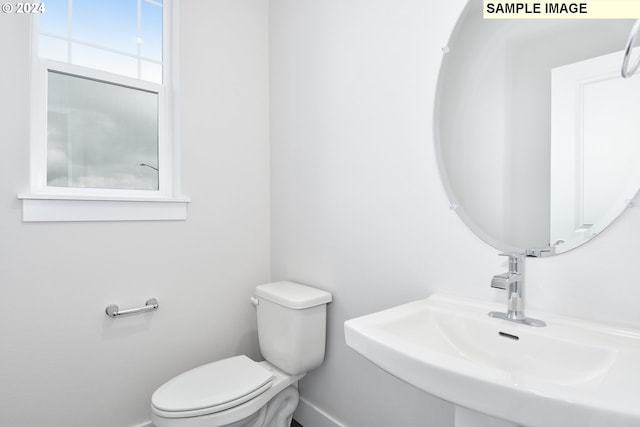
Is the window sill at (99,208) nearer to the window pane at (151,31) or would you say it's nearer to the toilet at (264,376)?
the toilet at (264,376)

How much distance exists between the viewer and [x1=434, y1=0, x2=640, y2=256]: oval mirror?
0.88 metres

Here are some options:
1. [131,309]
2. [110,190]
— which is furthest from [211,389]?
[110,190]

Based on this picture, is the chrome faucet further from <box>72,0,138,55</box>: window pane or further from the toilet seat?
<box>72,0,138,55</box>: window pane

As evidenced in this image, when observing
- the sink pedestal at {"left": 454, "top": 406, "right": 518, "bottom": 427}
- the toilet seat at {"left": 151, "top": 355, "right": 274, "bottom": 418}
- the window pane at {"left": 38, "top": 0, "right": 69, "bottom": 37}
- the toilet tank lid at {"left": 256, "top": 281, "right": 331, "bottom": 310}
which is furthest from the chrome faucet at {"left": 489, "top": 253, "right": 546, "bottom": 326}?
the window pane at {"left": 38, "top": 0, "right": 69, "bottom": 37}

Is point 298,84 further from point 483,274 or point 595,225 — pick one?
point 595,225

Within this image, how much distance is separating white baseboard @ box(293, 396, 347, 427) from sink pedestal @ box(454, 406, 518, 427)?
0.85m

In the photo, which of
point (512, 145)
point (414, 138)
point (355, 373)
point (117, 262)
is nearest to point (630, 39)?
point (512, 145)

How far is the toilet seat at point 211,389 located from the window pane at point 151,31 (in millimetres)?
1518

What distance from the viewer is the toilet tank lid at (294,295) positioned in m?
1.52

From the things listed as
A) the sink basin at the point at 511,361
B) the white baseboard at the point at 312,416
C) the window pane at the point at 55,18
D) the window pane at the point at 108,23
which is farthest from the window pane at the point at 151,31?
the white baseboard at the point at 312,416

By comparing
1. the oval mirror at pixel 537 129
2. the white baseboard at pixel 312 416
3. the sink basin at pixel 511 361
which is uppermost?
the oval mirror at pixel 537 129

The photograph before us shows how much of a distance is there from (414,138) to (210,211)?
3.58 ft

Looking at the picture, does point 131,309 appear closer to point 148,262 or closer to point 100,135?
point 148,262

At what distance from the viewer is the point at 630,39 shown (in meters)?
0.85
